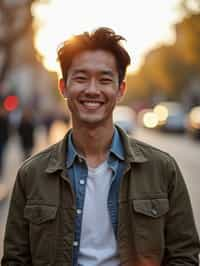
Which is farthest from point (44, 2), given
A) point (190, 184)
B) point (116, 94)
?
point (116, 94)

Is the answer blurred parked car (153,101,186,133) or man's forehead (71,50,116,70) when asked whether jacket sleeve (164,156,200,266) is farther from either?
blurred parked car (153,101,186,133)

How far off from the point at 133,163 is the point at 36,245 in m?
0.48

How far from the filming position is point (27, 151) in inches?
711

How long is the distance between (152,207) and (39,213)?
422 millimetres

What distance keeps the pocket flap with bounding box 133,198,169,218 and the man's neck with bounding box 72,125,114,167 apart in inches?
9.3

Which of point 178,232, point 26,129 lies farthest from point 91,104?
point 26,129

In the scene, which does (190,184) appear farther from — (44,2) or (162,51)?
(162,51)

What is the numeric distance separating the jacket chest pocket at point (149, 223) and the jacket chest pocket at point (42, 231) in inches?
12.1

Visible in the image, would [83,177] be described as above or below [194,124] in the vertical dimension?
below

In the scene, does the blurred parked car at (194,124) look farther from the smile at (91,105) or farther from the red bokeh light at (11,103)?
the smile at (91,105)

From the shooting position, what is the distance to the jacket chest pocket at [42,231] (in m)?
2.75

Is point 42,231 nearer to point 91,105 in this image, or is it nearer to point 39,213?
point 39,213

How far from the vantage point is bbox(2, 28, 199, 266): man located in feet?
9.02

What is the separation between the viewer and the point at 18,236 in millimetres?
2869
